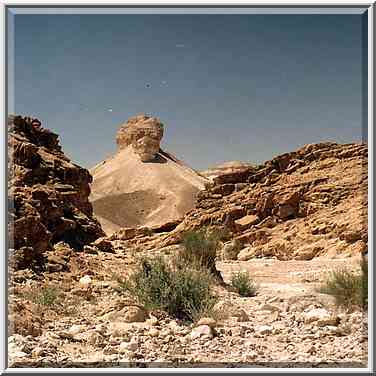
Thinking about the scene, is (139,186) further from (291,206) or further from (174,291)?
(174,291)

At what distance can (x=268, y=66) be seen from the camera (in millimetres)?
6691

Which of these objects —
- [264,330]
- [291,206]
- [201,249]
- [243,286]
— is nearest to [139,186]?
[291,206]

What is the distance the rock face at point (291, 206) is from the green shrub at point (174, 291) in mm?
6717

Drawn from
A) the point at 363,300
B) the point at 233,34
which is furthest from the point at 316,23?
the point at 363,300

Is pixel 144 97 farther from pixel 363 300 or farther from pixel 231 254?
pixel 231 254

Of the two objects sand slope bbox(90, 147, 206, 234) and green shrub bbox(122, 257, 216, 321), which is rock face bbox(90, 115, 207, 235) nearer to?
sand slope bbox(90, 147, 206, 234)

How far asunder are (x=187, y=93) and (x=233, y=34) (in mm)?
1957

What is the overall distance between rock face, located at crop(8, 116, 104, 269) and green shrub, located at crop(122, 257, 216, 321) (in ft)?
4.94

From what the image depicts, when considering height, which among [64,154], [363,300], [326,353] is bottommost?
[326,353]

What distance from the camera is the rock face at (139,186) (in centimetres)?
2172

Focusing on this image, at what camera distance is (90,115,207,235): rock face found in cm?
2172

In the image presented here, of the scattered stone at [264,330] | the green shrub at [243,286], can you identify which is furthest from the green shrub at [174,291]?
the green shrub at [243,286]

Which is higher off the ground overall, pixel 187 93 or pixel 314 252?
pixel 187 93

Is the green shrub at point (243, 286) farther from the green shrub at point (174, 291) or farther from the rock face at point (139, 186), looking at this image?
the rock face at point (139, 186)
